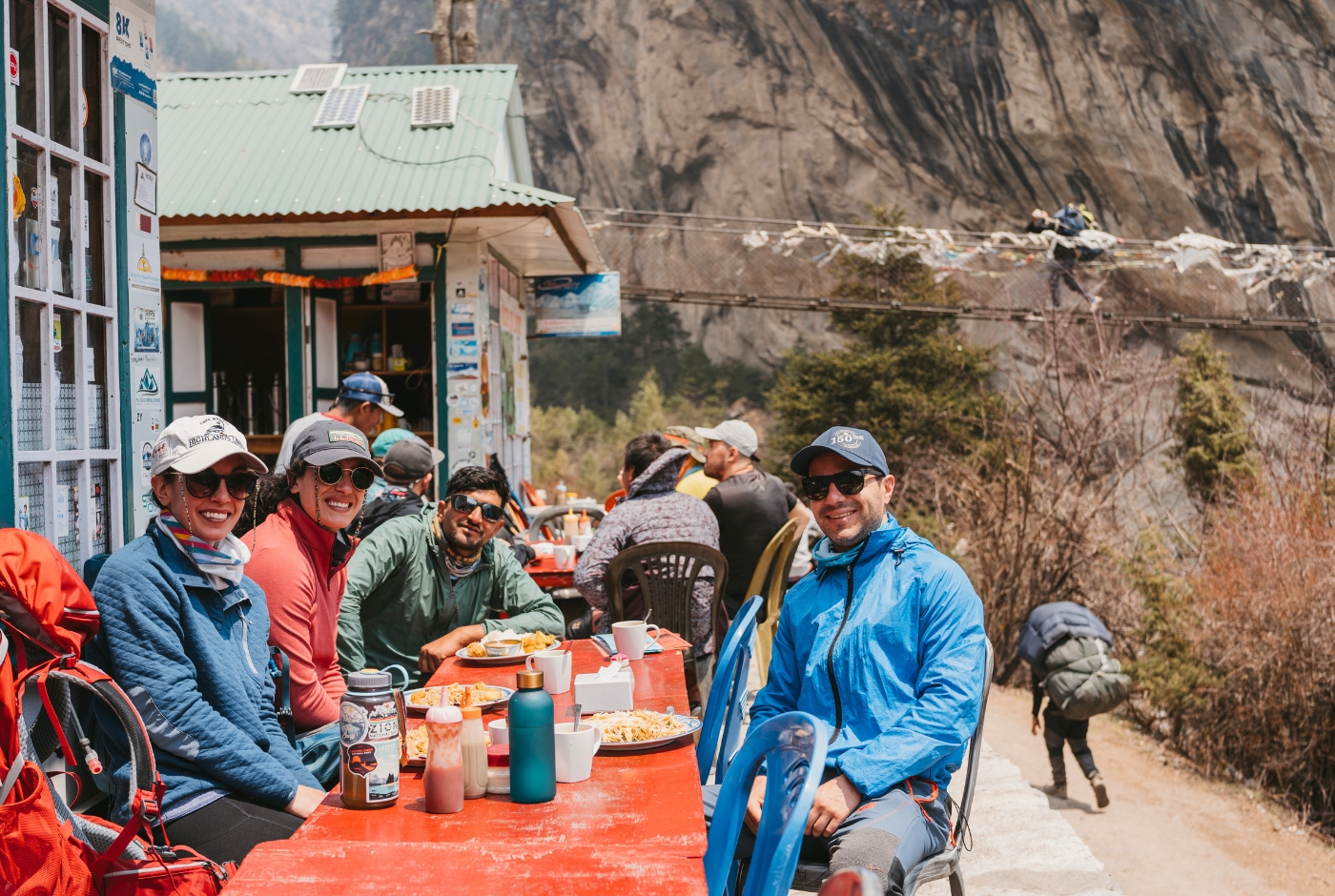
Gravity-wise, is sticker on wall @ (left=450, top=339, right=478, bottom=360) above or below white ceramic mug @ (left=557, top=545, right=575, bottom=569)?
above

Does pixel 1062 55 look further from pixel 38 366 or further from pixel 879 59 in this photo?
pixel 38 366

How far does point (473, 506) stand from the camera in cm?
386

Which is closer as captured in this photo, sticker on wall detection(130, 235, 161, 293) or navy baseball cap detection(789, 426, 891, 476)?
navy baseball cap detection(789, 426, 891, 476)

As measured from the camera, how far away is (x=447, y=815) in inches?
82.1

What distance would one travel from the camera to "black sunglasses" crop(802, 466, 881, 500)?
9.68 ft

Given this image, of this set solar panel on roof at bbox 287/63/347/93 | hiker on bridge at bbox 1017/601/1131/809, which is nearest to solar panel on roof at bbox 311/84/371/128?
solar panel on roof at bbox 287/63/347/93

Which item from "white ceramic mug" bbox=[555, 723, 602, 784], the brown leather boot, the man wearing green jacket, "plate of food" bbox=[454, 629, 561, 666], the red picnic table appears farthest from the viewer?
the brown leather boot

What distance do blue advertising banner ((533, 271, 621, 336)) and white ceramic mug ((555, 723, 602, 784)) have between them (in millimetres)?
8436

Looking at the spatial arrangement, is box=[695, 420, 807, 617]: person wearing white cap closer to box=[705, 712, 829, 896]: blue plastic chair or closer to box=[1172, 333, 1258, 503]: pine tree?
box=[705, 712, 829, 896]: blue plastic chair

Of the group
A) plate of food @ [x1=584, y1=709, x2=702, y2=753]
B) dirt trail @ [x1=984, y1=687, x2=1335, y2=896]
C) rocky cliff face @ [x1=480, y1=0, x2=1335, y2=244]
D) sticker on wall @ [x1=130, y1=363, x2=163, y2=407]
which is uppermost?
rocky cliff face @ [x1=480, y1=0, x2=1335, y2=244]

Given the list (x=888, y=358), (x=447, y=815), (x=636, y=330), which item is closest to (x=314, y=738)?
(x=447, y=815)

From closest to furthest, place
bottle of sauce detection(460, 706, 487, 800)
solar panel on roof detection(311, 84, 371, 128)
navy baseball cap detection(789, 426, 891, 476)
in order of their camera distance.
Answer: bottle of sauce detection(460, 706, 487, 800), navy baseball cap detection(789, 426, 891, 476), solar panel on roof detection(311, 84, 371, 128)

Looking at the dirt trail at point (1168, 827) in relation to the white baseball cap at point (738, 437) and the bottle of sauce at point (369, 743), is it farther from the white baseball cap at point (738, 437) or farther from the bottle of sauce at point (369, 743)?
the bottle of sauce at point (369, 743)

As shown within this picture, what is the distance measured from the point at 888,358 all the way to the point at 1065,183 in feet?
25.2
